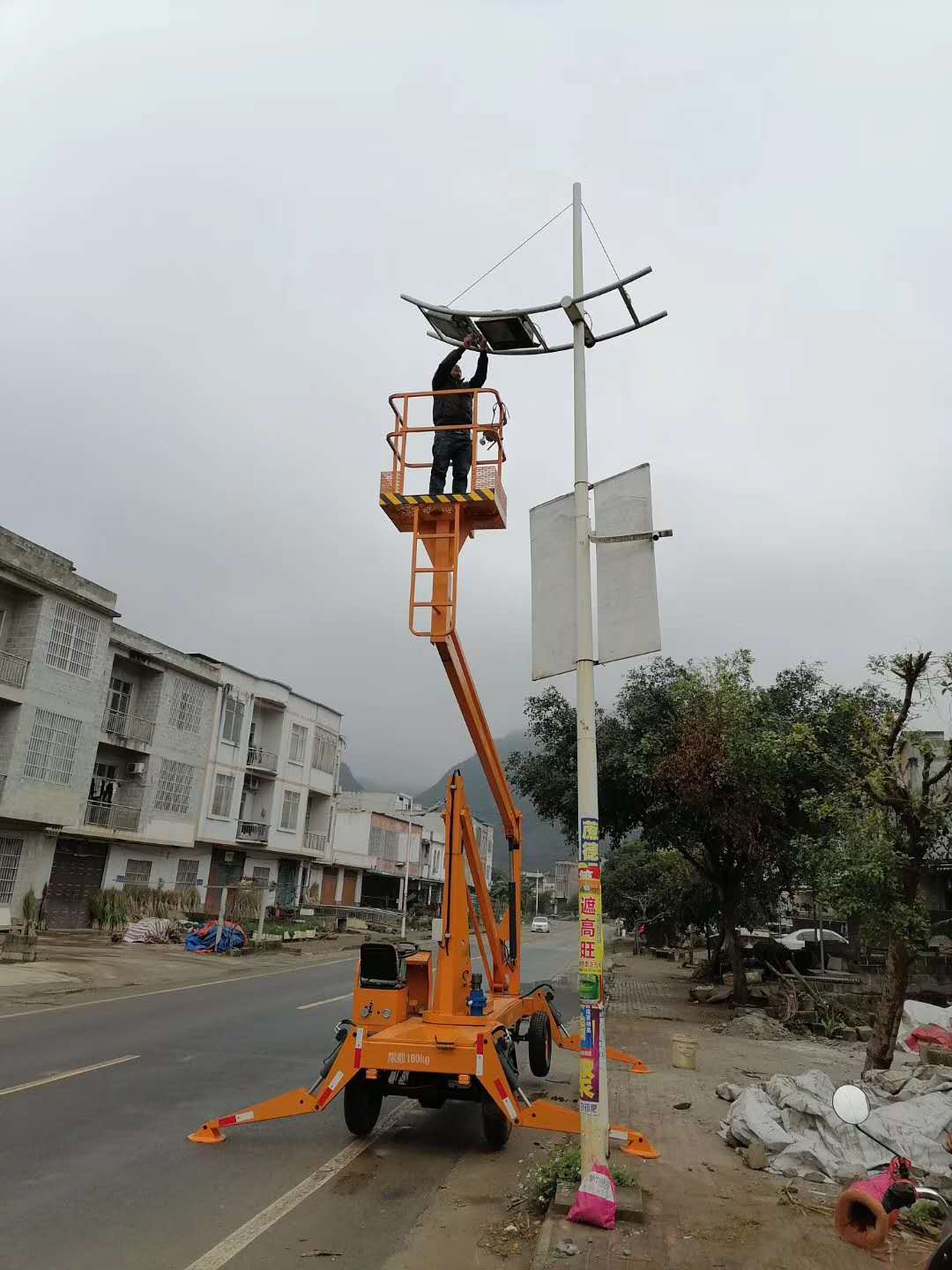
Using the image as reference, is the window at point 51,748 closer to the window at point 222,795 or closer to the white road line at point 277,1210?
the window at point 222,795

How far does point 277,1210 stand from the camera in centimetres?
589

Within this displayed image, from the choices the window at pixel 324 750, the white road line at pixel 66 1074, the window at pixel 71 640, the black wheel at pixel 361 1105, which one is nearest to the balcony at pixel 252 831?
the window at pixel 324 750

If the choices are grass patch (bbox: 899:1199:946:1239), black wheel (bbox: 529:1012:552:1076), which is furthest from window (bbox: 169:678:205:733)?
grass patch (bbox: 899:1199:946:1239)

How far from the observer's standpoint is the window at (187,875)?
113 ft

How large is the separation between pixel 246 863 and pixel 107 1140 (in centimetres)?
3413

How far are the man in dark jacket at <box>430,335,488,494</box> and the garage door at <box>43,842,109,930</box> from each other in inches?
977

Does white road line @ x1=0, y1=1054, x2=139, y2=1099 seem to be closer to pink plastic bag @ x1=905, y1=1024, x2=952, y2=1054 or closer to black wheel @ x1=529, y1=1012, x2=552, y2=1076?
black wheel @ x1=529, y1=1012, x2=552, y2=1076

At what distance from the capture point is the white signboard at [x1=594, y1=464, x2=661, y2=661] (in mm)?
6516

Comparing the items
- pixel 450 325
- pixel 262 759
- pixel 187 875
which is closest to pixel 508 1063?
pixel 450 325

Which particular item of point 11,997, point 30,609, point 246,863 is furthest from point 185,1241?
point 246,863

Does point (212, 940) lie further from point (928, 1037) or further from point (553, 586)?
point (553, 586)

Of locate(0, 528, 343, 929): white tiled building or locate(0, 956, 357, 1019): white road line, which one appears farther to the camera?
locate(0, 528, 343, 929): white tiled building

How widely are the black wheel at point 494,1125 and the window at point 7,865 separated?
2273 centimetres

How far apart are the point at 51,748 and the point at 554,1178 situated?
24662 mm
